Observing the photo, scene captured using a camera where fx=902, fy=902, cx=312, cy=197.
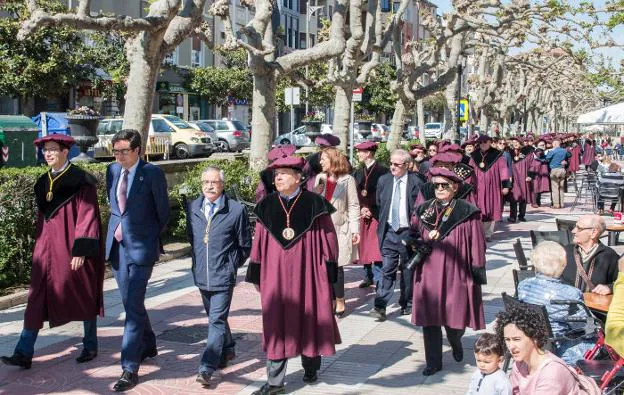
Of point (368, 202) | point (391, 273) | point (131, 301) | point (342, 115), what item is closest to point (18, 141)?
point (342, 115)

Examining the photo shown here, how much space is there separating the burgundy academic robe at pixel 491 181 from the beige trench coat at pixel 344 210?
6.53 metres

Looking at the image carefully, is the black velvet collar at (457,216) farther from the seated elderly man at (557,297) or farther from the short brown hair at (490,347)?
the short brown hair at (490,347)

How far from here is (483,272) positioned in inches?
267

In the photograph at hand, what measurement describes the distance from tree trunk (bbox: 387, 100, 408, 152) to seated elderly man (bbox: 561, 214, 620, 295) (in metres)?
16.5

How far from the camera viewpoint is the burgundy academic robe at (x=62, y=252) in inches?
269

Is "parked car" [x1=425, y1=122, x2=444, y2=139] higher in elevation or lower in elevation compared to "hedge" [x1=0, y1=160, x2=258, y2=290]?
higher

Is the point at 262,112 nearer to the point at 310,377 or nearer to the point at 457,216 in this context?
the point at 457,216

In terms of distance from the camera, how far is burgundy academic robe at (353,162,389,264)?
9625mm

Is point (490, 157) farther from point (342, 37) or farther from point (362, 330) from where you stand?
point (362, 330)

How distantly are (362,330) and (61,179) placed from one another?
3.11 meters

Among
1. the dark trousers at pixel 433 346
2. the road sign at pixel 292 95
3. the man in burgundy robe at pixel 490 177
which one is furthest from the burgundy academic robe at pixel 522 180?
the dark trousers at pixel 433 346

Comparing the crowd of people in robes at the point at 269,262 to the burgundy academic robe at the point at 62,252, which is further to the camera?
the burgundy academic robe at the point at 62,252

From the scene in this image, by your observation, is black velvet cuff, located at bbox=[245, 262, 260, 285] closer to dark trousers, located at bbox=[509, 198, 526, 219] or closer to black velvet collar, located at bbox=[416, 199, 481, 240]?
black velvet collar, located at bbox=[416, 199, 481, 240]

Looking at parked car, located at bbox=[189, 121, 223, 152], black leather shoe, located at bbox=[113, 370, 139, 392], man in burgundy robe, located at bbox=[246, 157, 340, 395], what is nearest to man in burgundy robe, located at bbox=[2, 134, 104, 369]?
black leather shoe, located at bbox=[113, 370, 139, 392]
